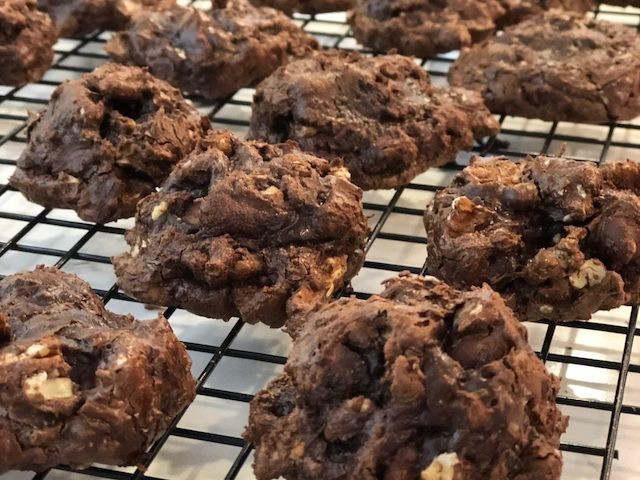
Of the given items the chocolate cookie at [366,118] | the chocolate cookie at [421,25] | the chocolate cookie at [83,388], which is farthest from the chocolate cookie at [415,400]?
the chocolate cookie at [421,25]

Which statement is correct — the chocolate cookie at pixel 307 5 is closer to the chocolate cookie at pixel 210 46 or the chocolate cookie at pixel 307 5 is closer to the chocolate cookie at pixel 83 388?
the chocolate cookie at pixel 210 46

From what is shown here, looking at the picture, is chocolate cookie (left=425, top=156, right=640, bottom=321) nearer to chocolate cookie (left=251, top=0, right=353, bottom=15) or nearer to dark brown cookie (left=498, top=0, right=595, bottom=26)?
dark brown cookie (left=498, top=0, right=595, bottom=26)

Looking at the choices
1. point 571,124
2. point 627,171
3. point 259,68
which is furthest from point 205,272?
point 571,124

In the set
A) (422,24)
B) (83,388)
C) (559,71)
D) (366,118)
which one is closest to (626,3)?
(422,24)

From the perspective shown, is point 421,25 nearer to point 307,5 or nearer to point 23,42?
point 307,5

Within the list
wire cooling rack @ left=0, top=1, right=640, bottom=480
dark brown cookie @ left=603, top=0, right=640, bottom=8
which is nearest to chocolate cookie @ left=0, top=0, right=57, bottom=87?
wire cooling rack @ left=0, top=1, right=640, bottom=480

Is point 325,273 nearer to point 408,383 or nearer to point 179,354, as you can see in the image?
point 179,354
